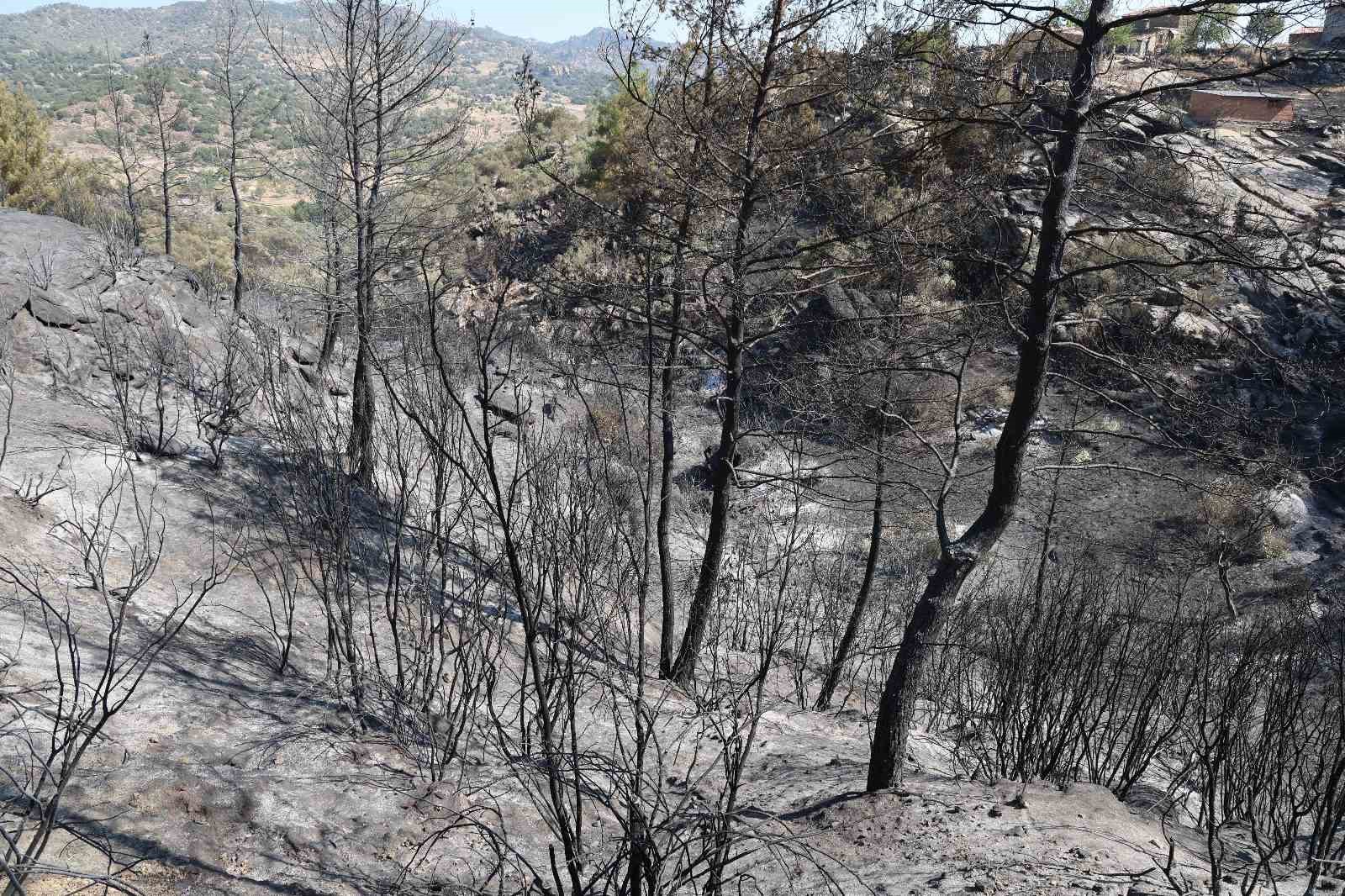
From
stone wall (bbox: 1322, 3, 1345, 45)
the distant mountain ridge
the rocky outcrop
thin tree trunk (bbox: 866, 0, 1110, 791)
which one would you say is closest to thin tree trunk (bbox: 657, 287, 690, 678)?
thin tree trunk (bbox: 866, 0, 1110, 791)

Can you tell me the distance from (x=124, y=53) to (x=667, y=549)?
504ft

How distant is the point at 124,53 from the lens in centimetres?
12625

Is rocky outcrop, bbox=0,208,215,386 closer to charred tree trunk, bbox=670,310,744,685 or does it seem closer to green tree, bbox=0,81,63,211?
charred tree trunk, bbox=670,310,744,685

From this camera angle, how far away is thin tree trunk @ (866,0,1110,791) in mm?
5152

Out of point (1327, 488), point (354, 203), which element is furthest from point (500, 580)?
point (1327, 488)

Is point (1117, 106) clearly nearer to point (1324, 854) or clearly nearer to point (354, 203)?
point (1324, 854)

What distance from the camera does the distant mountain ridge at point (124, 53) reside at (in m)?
72.8

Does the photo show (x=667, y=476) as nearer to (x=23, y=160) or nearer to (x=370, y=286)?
(x=370, y=286)

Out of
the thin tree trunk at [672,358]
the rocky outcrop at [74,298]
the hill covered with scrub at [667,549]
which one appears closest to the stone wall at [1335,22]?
the hill covered with scrub at [667,549]

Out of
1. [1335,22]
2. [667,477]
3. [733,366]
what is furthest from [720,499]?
[1335,22]

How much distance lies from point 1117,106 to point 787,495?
12.8m

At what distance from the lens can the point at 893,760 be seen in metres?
5.73

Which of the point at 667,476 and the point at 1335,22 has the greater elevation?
the point at 1335,22

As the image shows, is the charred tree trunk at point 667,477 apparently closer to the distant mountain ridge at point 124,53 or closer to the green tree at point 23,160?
the distant mountain ridge at point 124,53
